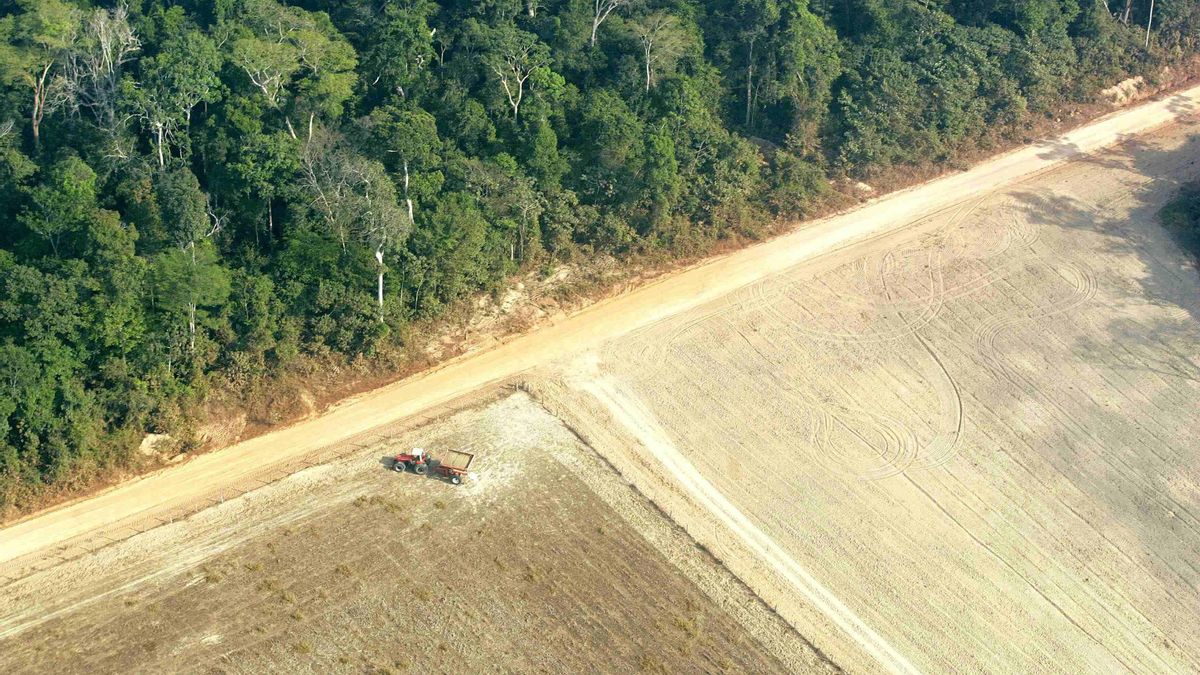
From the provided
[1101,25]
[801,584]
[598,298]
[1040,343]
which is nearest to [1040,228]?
[1040,343]

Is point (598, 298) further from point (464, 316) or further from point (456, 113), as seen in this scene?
point (456, 113)

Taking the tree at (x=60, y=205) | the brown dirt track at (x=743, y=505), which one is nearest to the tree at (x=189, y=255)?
the tree at (x=60, y=205)

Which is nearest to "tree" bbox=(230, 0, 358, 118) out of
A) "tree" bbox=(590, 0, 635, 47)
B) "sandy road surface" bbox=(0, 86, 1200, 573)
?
"tree" bbox=(590, 0, 635, 47)

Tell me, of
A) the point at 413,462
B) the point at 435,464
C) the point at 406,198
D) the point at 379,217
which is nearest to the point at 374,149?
the point at 406,198

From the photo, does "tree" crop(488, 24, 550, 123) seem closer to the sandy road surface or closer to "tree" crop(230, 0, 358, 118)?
"tree" crop(230, 0, 358, 118)

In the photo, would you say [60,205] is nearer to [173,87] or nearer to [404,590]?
[173,87]

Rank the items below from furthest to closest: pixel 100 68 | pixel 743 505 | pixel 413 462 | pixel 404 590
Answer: pixel 100 68 → pixel 413 462 → pixel 743 505 → pixel 404 590
